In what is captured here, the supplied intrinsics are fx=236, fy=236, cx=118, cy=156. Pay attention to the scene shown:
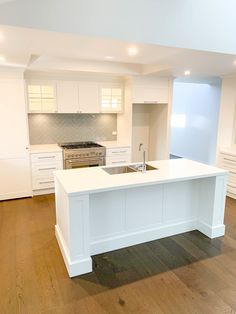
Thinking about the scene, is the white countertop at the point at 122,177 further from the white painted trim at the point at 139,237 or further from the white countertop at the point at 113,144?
the white countertop at the point at 113,144

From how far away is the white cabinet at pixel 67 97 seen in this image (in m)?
4.64

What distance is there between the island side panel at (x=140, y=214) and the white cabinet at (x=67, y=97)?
103 inches

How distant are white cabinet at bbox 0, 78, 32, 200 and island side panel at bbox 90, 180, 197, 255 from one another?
2.24 metres

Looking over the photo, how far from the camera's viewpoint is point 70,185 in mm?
2395

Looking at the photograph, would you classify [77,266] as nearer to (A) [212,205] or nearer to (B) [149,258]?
(B) [149,258]

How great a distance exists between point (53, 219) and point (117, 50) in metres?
2.57

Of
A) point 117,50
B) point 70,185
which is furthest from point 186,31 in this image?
point 70,185

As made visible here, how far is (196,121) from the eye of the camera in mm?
7398

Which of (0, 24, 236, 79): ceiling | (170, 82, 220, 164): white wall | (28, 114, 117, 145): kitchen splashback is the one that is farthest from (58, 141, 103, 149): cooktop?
(170, 82, 220, 164): white wall

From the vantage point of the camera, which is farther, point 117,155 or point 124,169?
point 117,155

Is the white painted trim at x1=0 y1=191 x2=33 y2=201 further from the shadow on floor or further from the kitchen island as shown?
the shadow on floor

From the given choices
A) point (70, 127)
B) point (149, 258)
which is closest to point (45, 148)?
point (70, 127)

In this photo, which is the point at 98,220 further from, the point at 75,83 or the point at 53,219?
the point at 75,83

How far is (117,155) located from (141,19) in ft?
9.64
